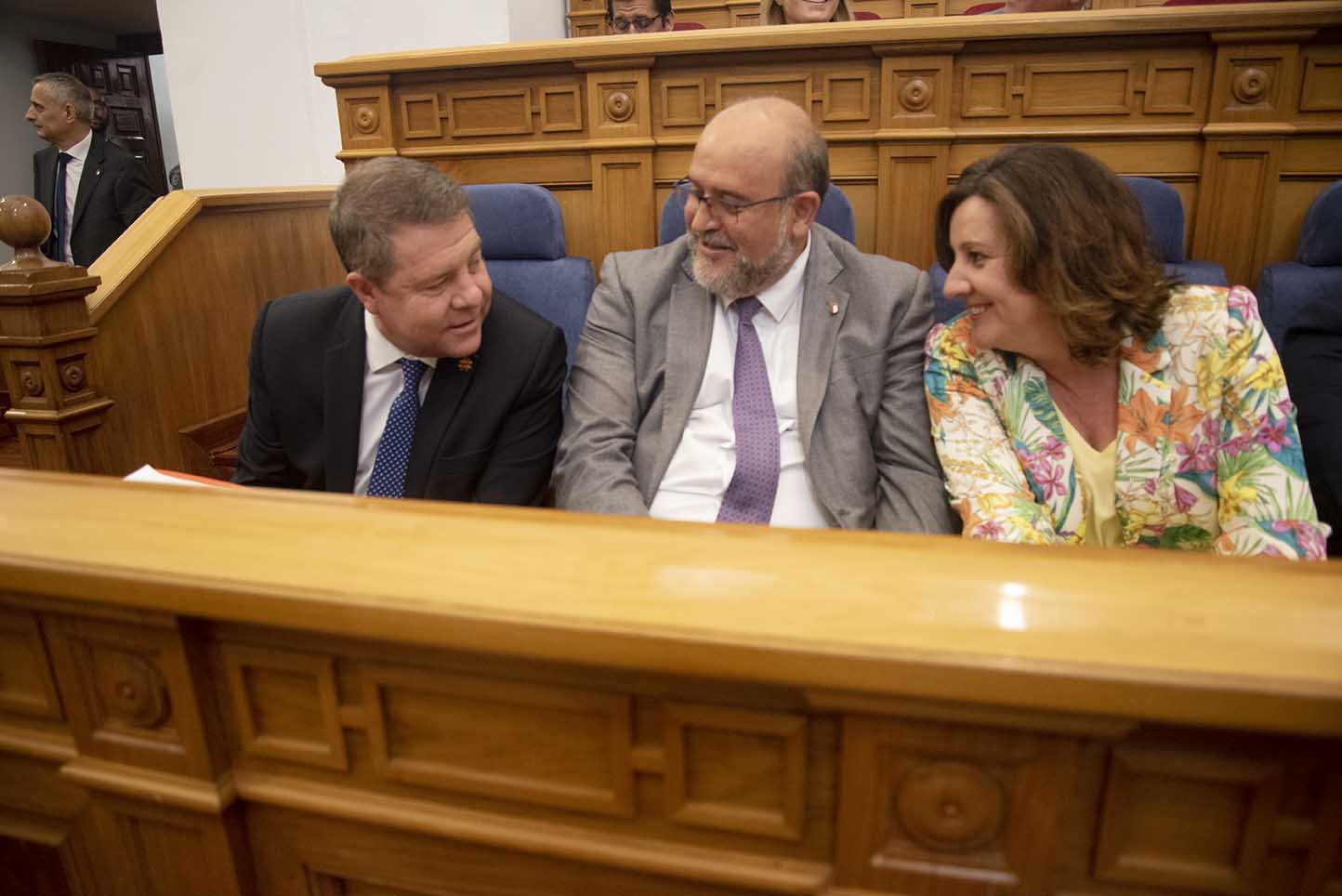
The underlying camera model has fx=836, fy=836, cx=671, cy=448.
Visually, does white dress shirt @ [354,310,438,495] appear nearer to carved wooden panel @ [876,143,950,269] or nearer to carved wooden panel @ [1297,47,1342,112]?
carved wooden panel @ [876,143,950,269]

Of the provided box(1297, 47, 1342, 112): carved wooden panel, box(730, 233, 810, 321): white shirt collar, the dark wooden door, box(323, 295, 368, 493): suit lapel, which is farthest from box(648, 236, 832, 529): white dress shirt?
the dark wooden door

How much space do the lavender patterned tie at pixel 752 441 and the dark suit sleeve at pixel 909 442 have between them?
0.16 m

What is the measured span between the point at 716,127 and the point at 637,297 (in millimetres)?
293

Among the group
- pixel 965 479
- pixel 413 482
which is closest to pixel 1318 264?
pixel 965 479

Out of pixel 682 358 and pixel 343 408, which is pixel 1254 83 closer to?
pixel 682 358

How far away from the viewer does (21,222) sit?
64.8 inches

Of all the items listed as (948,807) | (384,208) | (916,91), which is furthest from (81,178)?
(948,807)

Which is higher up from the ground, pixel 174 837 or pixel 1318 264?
pixel 1318 264

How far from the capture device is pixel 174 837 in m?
0.61

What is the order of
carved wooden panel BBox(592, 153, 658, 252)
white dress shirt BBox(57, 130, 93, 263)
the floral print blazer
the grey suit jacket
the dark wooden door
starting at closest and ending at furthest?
1. the floral print blazer
2. the grey suit jacket
3. carved wooden panel BBox(592, 153, 658, 252)
4. white dress shirt BBox(57, 130, 93, 263)
5. the dark wooden door

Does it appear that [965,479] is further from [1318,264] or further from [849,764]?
[1318,264]

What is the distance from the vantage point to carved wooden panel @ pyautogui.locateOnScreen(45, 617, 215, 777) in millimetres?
567

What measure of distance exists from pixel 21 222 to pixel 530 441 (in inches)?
46.7

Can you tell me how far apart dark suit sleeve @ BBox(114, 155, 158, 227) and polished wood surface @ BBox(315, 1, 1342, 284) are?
141cm
